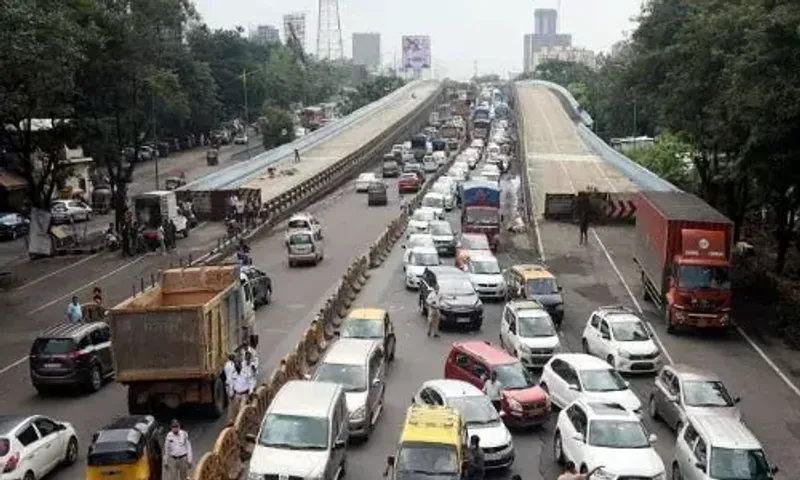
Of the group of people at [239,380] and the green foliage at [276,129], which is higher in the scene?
the green foliage at [276,129]

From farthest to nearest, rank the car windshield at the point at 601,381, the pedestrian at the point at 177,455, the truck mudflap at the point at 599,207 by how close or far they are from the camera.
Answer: the truck mudflap at the point at 599,207 → the car windshield at the point at 601,381 → the pedestrian at the point at 177,455

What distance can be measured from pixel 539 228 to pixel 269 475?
35065mm

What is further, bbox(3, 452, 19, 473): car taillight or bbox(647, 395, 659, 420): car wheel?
bbox(647, 395, 659, 420): car wheel

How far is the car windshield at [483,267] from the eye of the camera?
35.4 meters

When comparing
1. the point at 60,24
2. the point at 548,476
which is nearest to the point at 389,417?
Result: the point at 548,476

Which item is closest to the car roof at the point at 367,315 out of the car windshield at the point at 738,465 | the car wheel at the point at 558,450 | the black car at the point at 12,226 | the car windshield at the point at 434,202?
the car wheel at the point at 558,450

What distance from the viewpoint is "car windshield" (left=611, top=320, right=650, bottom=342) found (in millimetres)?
25797

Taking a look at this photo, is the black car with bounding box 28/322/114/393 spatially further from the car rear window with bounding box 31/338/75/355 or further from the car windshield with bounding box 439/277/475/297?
the car windshield with bounding box 439/277/475/297

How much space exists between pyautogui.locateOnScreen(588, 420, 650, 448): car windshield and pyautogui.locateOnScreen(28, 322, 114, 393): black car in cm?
1097

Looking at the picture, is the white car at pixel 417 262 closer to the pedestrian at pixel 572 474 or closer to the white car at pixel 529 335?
the white car at pixel 529 335

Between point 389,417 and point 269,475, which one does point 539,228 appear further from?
point 269,475

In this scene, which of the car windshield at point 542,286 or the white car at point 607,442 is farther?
the car windshield at point 542,286

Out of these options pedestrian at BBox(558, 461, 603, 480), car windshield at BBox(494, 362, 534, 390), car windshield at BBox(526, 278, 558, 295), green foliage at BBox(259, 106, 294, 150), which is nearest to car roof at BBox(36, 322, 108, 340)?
car windshield at BBox(494, 362, 534, 390)

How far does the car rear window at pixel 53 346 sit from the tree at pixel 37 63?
1232 centimetres
